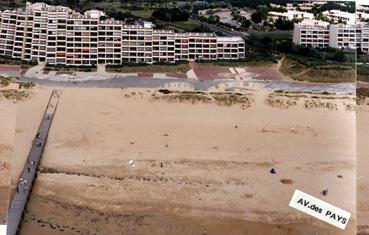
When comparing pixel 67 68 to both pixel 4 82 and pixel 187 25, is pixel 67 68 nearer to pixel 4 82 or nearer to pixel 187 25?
pixel 4 82

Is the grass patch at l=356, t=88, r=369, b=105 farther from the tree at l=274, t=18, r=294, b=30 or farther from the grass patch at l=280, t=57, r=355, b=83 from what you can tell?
the tree at l=274, t=18, r=294, b=30

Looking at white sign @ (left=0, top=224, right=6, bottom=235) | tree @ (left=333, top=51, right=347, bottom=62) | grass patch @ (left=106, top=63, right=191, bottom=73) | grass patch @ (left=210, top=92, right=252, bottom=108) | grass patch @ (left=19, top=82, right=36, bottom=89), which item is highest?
tree @ (left=333, top=51, right=347, bottom=62)

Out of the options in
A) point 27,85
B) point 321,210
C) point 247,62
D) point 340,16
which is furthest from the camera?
point 340,16

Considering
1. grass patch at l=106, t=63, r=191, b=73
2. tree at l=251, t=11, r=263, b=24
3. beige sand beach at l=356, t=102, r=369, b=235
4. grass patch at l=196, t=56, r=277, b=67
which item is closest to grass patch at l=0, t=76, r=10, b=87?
grass patch at l=106, t=63, r=191, b=73

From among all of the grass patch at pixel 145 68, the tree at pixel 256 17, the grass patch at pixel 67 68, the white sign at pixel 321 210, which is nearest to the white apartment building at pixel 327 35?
the tree at pixel 256 17

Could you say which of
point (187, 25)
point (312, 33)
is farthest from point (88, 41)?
point (312, 33)

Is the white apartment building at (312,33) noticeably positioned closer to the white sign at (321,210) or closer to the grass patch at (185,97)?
the grass patch at (185,97)
